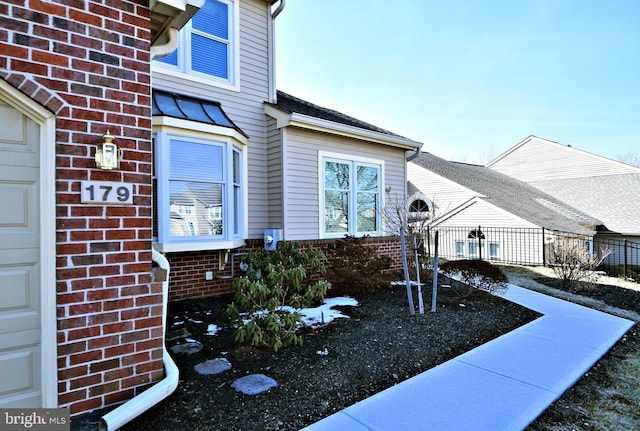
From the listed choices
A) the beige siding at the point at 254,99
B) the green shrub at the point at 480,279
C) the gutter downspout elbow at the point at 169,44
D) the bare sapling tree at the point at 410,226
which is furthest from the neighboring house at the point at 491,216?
the gutter downspout elbow at the point at 169,44

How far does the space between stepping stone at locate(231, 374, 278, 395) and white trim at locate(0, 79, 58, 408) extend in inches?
53.7

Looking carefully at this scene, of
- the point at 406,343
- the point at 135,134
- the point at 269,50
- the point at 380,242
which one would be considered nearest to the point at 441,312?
the point at 406,343

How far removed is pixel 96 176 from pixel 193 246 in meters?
3.07

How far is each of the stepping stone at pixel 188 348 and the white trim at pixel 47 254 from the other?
1478 mm

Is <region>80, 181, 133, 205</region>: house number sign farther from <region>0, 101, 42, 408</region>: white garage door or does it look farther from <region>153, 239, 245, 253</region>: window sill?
<region>153, 239, 245, 253</region>: window sill

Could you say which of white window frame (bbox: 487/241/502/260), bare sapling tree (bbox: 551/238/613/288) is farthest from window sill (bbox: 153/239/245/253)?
white window frame (bbox: 487/241/502/260)

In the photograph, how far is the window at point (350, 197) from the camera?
7930mm

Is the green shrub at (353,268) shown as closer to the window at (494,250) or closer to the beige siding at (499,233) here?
the beige siding at (499,233)

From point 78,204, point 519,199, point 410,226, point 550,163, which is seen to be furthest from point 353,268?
point 550,163

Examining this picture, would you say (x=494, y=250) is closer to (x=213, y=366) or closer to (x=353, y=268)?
(x=353, y=268)

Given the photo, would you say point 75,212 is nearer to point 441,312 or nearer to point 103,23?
point 103,23

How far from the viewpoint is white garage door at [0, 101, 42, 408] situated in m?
2.36

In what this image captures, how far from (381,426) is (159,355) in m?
1.91

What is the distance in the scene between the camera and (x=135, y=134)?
284 centimetres
